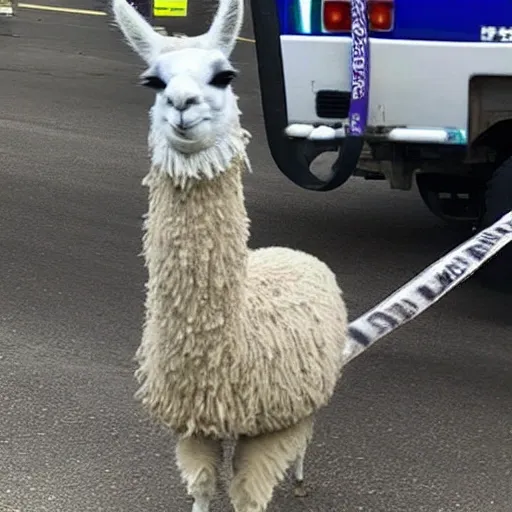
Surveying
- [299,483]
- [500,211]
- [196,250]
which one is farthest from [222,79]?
[500,211]

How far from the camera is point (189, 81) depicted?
9.35ft

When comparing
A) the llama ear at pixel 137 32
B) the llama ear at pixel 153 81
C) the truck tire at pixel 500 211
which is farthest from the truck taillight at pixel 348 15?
the llama ear at pixel 153 81

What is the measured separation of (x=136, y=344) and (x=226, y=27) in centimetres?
258

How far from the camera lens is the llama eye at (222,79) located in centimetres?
291

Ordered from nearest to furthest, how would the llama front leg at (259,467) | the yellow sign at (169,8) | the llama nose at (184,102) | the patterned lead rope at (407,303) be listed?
1. the llama nose at (184,102)
2. the llama front leg at (259,467)
3. the patterned lead rope at (407,303)
4. the yellow sign at (169,8)

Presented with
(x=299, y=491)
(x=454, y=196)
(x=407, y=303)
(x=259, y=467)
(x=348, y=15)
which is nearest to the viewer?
(x=259, y=467)

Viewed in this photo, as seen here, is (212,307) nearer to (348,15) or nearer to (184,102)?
(184,102)

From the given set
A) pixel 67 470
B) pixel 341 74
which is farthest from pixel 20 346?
pixel 341 74

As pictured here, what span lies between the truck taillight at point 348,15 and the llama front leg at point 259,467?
2.48 metres

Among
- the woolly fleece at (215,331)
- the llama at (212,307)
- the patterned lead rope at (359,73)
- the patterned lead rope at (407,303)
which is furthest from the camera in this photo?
the patterned lead rope at (359,73)

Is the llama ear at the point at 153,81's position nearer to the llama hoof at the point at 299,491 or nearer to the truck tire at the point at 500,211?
the llama hoof at the point at 299,491

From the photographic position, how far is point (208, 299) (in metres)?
3.07

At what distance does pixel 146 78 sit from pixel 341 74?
2560 millimetres

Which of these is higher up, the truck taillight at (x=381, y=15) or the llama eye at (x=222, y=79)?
the truck taillight at (x=381, y=15)
